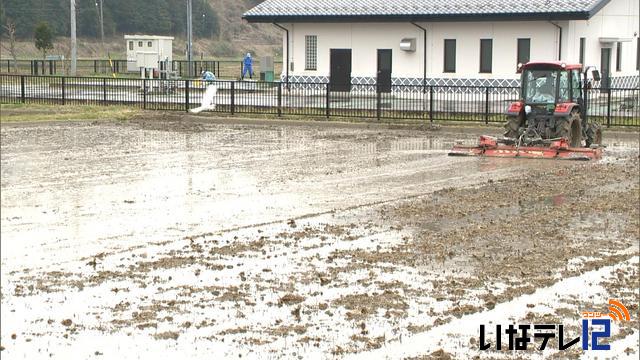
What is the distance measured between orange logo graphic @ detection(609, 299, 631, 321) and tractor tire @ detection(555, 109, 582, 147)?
1379 cm

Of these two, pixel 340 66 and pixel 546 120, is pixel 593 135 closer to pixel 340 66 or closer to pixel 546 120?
pixel 546 120

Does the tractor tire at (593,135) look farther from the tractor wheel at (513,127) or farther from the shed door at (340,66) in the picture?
the shed door at (340,66)

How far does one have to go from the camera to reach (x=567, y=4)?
4231 centimetres

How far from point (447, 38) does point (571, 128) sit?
67.2 ft

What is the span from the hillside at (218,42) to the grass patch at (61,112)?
4981cm

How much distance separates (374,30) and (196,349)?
38.0 metres

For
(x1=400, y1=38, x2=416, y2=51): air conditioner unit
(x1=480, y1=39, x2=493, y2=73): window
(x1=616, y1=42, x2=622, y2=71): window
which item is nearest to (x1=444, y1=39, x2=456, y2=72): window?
(x1=480, y1=39, x2=493, y2=73): window

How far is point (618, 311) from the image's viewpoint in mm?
10594

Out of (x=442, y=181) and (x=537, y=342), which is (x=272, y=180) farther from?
(x=537, y=342)

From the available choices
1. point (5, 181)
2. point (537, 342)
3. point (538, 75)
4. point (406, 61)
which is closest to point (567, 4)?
point (406, 61)

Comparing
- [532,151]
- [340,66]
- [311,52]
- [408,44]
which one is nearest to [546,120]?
[532,151]

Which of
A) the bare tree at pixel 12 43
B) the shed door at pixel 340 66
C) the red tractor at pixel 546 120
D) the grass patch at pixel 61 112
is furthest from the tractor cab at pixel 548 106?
the bare tree at pixel 12 43

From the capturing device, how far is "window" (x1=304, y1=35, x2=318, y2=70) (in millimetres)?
47625

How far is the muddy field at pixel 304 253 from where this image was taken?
9.65 m
